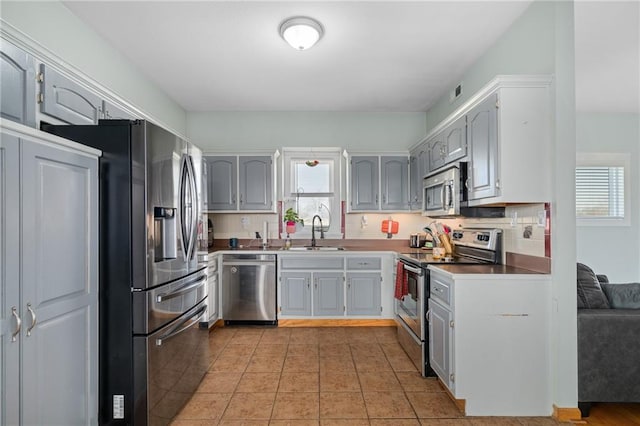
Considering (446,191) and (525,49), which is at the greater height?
(525,49)

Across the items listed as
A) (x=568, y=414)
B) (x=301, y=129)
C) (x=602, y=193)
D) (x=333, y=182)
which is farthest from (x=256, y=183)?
(x=602, y=193)

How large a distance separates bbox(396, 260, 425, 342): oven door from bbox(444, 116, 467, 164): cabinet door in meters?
1.04

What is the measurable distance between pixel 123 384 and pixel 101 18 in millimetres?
2532

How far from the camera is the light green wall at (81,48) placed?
202 centimetres

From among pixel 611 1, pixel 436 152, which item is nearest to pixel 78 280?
pixel 436 152

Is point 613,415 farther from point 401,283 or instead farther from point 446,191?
point 446,191

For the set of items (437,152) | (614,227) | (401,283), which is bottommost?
(401,283)

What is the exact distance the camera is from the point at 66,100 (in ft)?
7.20

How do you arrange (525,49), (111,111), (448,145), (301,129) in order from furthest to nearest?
(301,129) → (448,145) → (111,111) → (525,49)

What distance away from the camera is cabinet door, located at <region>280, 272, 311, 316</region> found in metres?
4.03

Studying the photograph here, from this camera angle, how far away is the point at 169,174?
212cm

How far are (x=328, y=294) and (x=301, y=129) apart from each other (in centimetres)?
226

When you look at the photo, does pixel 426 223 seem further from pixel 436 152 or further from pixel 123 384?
pixel 123 384

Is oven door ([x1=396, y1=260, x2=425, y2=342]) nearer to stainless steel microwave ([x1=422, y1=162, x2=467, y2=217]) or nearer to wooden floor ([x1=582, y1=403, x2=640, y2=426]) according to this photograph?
stainless steel microwave ([x1=422, y1=162, x2=467, y2=217])
